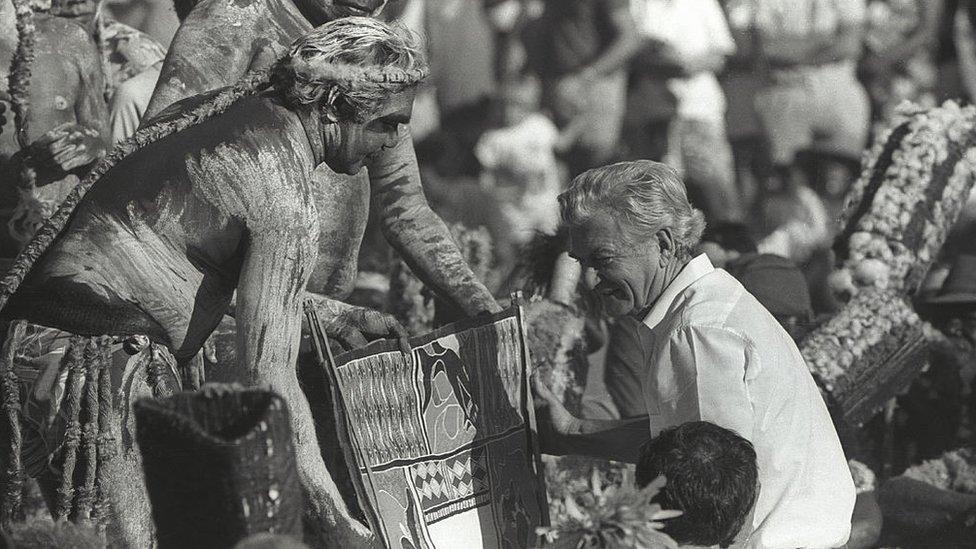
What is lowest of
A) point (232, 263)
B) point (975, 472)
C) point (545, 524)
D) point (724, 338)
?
point (975, 472)

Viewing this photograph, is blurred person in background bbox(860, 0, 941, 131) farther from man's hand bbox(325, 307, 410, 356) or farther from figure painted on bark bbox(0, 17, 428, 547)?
figure painted on bark bbox(0, 17, 428, 547)

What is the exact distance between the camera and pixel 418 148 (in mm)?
8906

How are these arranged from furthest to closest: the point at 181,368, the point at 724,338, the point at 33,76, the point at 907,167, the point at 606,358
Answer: the point at 907,167
the point at 606,358
the point at 33,76
the point at 181,368
the point at 724,338

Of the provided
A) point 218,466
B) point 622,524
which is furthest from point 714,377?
point 218,466

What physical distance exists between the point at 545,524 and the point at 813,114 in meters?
5.64

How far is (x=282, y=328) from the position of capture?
3.33m

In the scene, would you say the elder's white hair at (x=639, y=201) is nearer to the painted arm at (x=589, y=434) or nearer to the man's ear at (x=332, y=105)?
the painted arm at (x=589, y=434)

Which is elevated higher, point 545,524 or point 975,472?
point 545,524

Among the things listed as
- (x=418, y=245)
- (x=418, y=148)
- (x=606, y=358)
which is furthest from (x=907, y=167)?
(x=418, y=245)

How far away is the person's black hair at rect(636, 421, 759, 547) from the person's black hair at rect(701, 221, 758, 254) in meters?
3.93

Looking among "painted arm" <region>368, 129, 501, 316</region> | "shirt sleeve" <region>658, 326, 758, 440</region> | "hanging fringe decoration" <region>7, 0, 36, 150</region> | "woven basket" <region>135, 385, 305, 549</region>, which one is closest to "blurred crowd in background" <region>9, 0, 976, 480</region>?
"hanging fringe decoration" <region>7, 0, 36, 150</region>

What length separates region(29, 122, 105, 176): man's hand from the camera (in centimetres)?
539

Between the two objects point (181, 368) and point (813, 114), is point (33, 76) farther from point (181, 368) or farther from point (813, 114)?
point (813, 114)

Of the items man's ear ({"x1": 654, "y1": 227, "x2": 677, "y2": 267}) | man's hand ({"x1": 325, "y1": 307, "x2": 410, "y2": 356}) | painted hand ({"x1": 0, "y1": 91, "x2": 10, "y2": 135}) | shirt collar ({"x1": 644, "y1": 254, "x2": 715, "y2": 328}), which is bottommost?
shirt collar ({"x1": 644, "y1": 254, "x2": 715, "y2": 328})
